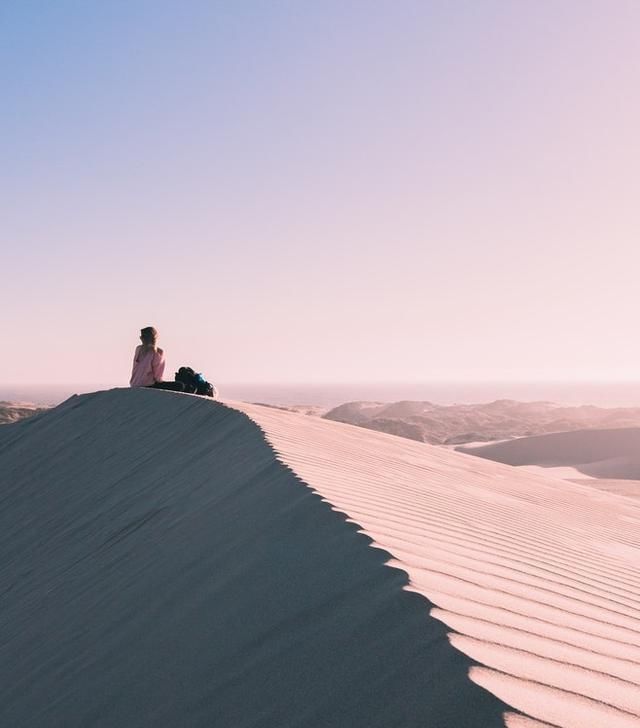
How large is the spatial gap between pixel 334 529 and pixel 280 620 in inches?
26.8

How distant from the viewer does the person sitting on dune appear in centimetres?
1047

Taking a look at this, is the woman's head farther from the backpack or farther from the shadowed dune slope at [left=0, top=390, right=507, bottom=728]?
the shadowed dune slope at [left=0, top=390, right=507, bottom=728]

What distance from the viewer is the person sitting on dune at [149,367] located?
34.3ft

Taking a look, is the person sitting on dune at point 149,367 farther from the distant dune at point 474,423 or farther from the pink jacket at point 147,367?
the distant dune at point 474,423

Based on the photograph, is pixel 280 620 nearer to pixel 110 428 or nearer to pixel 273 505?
pixel 273 505

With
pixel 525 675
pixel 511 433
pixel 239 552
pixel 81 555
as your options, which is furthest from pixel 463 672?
pixel 511 433

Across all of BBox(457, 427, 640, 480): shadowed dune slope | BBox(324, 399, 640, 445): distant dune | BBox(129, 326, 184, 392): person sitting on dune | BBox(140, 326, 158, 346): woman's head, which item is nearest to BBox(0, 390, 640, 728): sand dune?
BBox(140, 326, 158, 346): woman's head

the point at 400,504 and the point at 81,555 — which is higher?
the point at 400,504

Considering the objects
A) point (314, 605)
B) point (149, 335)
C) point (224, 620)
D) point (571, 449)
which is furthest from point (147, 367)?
point (571, 449)

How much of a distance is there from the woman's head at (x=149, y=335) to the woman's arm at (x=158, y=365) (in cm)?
50

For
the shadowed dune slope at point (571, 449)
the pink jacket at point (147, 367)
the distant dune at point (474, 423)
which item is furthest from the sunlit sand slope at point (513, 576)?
the distant dune at point (474, 423)

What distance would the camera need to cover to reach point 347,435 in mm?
8156

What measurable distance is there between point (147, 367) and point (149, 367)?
0.11 ft

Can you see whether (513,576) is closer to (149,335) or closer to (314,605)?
(314,605)
